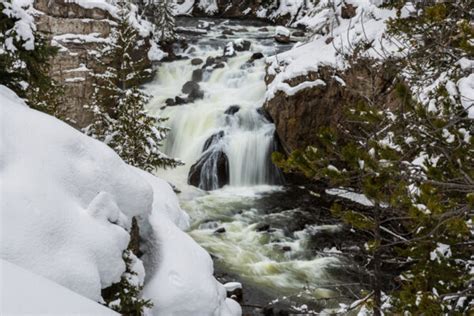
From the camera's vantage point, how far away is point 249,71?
23828mm

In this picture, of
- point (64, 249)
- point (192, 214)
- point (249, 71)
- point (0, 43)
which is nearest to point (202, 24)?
point (249, 71)

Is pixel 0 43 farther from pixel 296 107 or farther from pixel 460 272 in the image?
pixel 296 107

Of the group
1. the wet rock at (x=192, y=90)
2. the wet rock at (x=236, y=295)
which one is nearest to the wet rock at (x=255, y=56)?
the wet rock at (x=192, y=90)

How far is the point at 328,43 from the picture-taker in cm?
1970

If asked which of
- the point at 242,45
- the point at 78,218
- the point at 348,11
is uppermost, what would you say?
the point at 348,11

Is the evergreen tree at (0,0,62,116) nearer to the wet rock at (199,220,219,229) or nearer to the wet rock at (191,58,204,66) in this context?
the wet rock at (199,220,219,229)

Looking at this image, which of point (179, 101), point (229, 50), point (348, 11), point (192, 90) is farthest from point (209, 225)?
point (229, 50)

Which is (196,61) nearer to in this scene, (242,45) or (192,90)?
(242,45)

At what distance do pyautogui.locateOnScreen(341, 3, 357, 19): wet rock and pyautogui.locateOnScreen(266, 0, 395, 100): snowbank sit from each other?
231 millimetres

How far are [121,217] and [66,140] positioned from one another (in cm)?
119

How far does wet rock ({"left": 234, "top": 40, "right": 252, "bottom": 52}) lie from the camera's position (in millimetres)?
26836

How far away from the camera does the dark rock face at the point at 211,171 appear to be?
1892cm

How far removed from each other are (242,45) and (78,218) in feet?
78.3

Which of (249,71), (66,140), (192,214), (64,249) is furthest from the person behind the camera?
(249,71)
